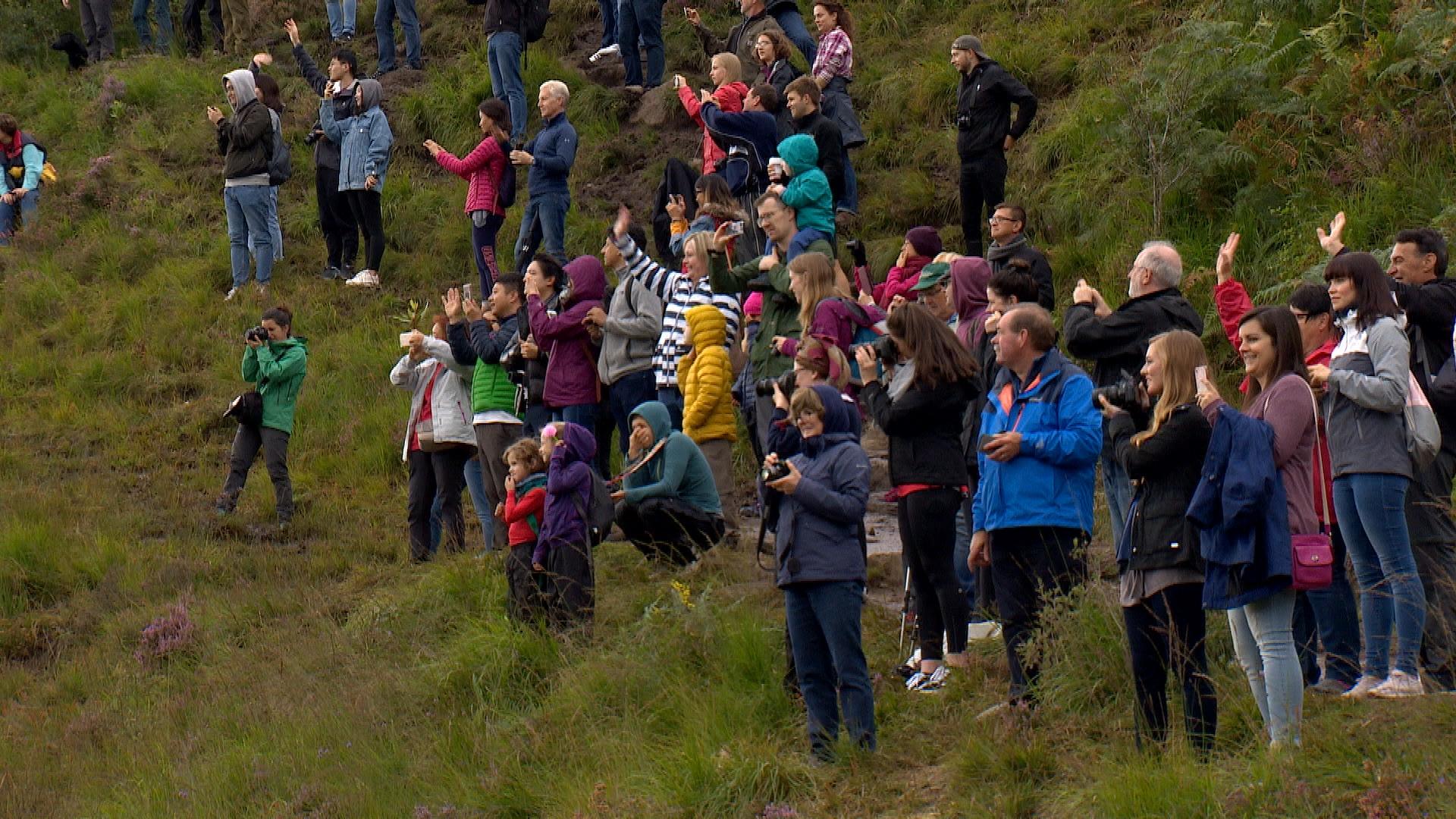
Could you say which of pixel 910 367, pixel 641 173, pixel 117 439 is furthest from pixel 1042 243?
pixel 117 439

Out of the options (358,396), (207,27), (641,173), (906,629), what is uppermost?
(207,27)

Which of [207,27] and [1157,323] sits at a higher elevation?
[207,27]

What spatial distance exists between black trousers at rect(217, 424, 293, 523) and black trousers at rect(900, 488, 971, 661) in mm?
6316

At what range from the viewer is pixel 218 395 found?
1430 cm

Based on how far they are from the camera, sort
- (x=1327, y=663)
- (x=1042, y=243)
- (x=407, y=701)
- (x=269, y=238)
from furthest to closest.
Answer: (x=269, y=238) < (x=1042, y=243) < (x=407, y=701) < (x=1327, y=663)

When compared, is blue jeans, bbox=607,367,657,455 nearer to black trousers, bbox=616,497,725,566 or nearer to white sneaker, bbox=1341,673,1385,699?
black trousers, bbox=616,497,725,566

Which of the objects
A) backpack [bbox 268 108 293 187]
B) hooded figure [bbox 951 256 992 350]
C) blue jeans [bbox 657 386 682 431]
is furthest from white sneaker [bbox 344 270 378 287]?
hooded figure [bbox 951 256 992 350]

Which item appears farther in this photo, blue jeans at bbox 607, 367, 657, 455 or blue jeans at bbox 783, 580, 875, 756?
blue jeans at bbox 607, 367, 657, 455

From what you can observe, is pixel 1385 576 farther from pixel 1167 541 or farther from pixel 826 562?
pixel 826 562

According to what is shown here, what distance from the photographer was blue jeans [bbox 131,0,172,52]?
20469 millimetres

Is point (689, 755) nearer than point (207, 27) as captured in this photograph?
Yes

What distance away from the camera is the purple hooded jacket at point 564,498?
325 inches

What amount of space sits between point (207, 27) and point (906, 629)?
16.5m

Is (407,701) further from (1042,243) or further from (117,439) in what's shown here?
(1042,243)
